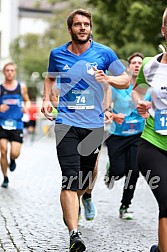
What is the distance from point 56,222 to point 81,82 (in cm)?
198

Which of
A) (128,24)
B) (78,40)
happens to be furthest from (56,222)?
(128,24)

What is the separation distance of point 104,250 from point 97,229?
1.13m

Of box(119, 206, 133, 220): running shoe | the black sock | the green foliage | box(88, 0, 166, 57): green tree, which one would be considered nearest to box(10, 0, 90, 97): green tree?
the green foliage

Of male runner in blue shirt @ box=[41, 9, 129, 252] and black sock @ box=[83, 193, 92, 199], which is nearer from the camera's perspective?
male runner in blue shirt @ box=[41, 9, 129, 252]

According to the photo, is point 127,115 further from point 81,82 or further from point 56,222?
point 81,82

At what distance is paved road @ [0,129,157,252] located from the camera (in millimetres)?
6156

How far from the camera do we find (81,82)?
20.0ft

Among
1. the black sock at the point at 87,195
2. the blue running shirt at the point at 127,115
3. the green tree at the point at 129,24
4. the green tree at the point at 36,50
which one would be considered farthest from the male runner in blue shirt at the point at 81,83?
the green tree at the point at 36,50

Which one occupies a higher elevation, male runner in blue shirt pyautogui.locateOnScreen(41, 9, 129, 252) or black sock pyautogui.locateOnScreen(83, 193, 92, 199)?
male runner in blue shirt pyautogui.locateOnScreen(41, 9, 129, 252)

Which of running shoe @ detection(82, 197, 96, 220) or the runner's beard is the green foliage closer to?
running shoe @ detection(82, 197, 96, 220)

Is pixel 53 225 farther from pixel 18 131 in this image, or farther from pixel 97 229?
pixel 18 131

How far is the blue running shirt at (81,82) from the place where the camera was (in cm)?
607

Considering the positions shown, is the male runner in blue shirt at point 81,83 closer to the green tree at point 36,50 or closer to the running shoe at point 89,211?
the running shoe at point 89,211

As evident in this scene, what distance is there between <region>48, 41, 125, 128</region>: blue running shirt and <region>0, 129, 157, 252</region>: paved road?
1.15 metres
